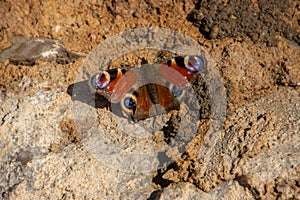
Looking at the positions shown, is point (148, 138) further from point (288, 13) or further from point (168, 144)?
point (288, 13)

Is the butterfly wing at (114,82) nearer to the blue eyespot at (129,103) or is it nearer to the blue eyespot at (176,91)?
the blue eyespot at (129,103)

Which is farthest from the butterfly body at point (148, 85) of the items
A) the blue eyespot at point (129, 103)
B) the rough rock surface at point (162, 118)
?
the rough rock surface at point (162, 118)

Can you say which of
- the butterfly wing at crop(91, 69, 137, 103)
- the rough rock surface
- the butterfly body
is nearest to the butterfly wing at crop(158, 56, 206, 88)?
the butterfly body

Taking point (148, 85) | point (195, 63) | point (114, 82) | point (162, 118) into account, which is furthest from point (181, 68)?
point (114, 82)

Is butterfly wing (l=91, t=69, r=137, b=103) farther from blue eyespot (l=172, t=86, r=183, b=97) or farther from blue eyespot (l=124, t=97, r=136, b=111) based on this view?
blue eyespot (l=172, t=86, r=183, b=97)

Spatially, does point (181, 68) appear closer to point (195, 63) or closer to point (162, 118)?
point (195, 63)

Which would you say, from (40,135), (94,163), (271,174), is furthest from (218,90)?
(40,135)
